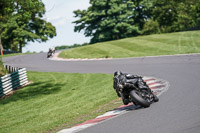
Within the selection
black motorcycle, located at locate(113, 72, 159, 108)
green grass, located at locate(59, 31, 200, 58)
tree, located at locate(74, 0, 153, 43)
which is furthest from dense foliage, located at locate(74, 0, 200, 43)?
black motorcycle, located at locate(113, 72, 159, 108)

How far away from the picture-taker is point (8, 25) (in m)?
59.2

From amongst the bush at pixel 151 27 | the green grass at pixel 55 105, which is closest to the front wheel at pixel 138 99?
the green grass at pixel 55 105

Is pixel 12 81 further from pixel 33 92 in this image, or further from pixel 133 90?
pixel 133 90

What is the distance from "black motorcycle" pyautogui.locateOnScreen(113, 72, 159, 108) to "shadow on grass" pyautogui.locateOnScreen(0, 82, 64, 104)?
7317 mm

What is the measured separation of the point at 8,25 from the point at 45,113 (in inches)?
2066

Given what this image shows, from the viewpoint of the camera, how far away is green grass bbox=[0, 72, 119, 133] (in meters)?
9.05

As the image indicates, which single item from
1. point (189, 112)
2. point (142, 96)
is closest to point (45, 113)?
point (142, 96)

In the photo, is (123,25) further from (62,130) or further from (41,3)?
(62,130)

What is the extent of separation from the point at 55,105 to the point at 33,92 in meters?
4.62

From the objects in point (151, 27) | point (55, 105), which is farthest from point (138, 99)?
point (151, 27)

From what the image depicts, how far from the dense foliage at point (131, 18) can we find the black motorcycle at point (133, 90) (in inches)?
1971

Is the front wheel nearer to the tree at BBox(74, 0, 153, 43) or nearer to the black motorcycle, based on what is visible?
the black motorcycle

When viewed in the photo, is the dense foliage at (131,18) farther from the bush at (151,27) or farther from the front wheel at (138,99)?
the front wheel at (138,99)

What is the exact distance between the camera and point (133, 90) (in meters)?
8.34
